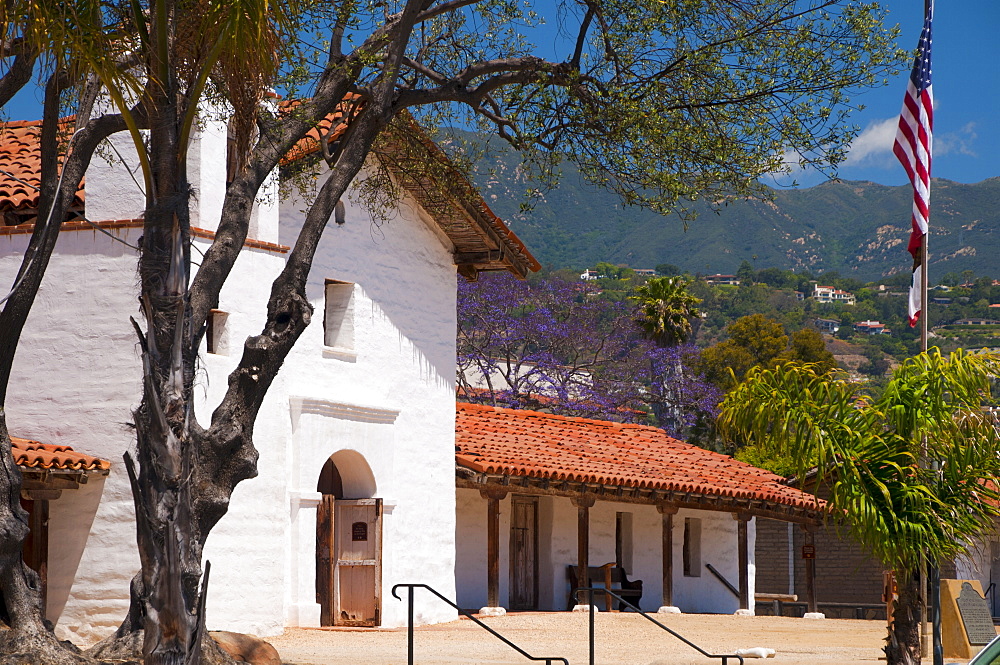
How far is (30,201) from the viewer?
47.6 feet

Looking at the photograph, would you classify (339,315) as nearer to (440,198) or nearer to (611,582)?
(440,198)

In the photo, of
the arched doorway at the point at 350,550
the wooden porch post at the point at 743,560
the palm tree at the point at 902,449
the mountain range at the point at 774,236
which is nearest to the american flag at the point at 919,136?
the palm tree at the point at 902,449

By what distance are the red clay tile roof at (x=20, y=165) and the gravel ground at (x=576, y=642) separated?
19.1 feet

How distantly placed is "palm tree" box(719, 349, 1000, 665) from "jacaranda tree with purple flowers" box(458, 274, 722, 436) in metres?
20.2

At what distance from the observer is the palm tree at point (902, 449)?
1068 centimetres

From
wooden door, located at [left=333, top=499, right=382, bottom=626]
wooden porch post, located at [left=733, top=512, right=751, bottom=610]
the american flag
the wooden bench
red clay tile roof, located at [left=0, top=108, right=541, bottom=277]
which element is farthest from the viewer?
wooden porch post, located at [left=733, top=512, right=751, bottom=610]

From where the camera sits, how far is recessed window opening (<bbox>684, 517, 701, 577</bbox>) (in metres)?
24.2

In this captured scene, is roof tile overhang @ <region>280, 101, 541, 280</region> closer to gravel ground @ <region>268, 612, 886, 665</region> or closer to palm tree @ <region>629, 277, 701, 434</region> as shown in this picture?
gravel ground @ <region>268, 612, 886, 665</region>

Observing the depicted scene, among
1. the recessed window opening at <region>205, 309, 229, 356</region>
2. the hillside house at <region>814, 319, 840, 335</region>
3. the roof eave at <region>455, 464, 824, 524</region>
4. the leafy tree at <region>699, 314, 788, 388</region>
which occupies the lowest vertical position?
the roof eave at <region>455, 464, 824, 524</region>

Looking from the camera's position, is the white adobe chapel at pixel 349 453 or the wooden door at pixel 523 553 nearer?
the white adobe chapel at pixel 349 453

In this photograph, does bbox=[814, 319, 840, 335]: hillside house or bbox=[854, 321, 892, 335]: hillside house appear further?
bbox=[854, 321, 892, 335]: hillside house

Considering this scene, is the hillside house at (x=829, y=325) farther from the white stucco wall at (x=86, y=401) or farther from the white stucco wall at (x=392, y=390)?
the white stucco wall at (x=86, y=401)

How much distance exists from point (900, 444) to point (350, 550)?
8.26m

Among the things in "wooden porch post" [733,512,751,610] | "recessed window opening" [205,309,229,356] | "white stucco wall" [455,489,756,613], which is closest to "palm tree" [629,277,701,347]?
"white stucco wall" [455,489,756,613]
